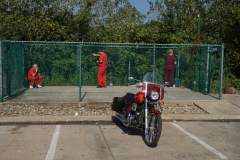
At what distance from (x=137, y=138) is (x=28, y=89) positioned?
7.58m

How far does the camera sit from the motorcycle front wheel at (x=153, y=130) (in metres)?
6.89

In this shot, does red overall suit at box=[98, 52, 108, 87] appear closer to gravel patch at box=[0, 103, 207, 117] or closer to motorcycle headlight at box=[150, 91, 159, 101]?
gravel patch at box=[0, 103, 207, 117]

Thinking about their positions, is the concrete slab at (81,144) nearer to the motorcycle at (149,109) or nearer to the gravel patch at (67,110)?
the motorcycle at (149,109)

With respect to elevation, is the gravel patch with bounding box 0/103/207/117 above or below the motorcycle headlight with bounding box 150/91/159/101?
below

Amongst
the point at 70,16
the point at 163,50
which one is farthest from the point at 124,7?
the point at 163,50

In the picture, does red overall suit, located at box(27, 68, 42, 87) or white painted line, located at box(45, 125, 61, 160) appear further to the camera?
red overall suit, located at box(27, 68, 42, 87)

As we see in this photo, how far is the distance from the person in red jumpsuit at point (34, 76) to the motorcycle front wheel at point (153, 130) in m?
8.01

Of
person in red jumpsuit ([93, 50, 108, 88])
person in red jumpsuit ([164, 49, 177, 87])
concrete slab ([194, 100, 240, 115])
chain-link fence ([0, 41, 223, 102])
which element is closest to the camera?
concrete slab ([194, 100, 240, 115])

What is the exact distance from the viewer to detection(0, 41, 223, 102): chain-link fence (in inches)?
511

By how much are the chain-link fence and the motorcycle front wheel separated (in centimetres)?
500

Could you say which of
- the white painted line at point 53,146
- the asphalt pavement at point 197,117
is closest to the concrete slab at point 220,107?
the asphalt pavement at point 197,117

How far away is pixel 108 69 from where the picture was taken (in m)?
15.0

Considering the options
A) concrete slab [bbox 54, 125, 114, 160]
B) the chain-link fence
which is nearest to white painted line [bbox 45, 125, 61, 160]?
concrete slab [bbox 54, 125, 114, 160]

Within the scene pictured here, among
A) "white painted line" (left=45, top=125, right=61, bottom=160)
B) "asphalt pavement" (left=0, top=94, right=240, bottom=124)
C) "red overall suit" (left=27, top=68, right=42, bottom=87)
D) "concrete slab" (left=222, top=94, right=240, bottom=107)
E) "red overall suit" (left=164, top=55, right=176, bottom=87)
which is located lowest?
"white painted line" (left=45, top=125, right=61, bottom=160)
